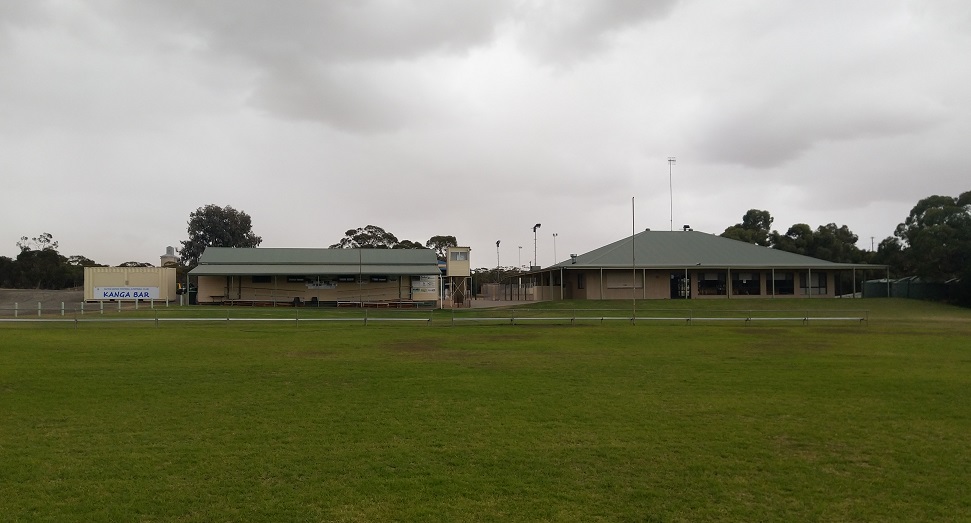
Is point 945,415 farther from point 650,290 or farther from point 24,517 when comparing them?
point 650,290

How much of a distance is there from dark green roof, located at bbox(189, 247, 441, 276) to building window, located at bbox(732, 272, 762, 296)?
23717mm

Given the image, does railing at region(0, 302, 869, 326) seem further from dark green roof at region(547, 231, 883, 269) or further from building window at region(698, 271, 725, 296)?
building window at region(698, 271, 725, 296)

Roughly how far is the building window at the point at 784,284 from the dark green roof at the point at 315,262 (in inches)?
1076

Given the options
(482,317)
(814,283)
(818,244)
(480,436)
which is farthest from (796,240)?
(480,436)

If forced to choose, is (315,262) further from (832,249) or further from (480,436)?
(832,249)

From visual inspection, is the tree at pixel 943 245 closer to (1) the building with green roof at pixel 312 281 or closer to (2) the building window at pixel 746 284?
(2) the building window at pixel 746 284

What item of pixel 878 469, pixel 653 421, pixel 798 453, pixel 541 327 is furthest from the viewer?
pixel 541 327

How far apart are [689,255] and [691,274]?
2.58 metres

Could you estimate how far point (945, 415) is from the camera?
10.2m

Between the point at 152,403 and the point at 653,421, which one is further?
the point at 152,403

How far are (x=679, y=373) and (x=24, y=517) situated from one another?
1187 centimetres

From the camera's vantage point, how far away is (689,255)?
2112 inches

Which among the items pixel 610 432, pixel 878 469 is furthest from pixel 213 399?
pixel 878 469

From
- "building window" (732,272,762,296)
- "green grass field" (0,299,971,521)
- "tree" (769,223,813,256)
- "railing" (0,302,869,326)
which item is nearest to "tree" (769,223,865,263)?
"tree" (769,223,813,256)
